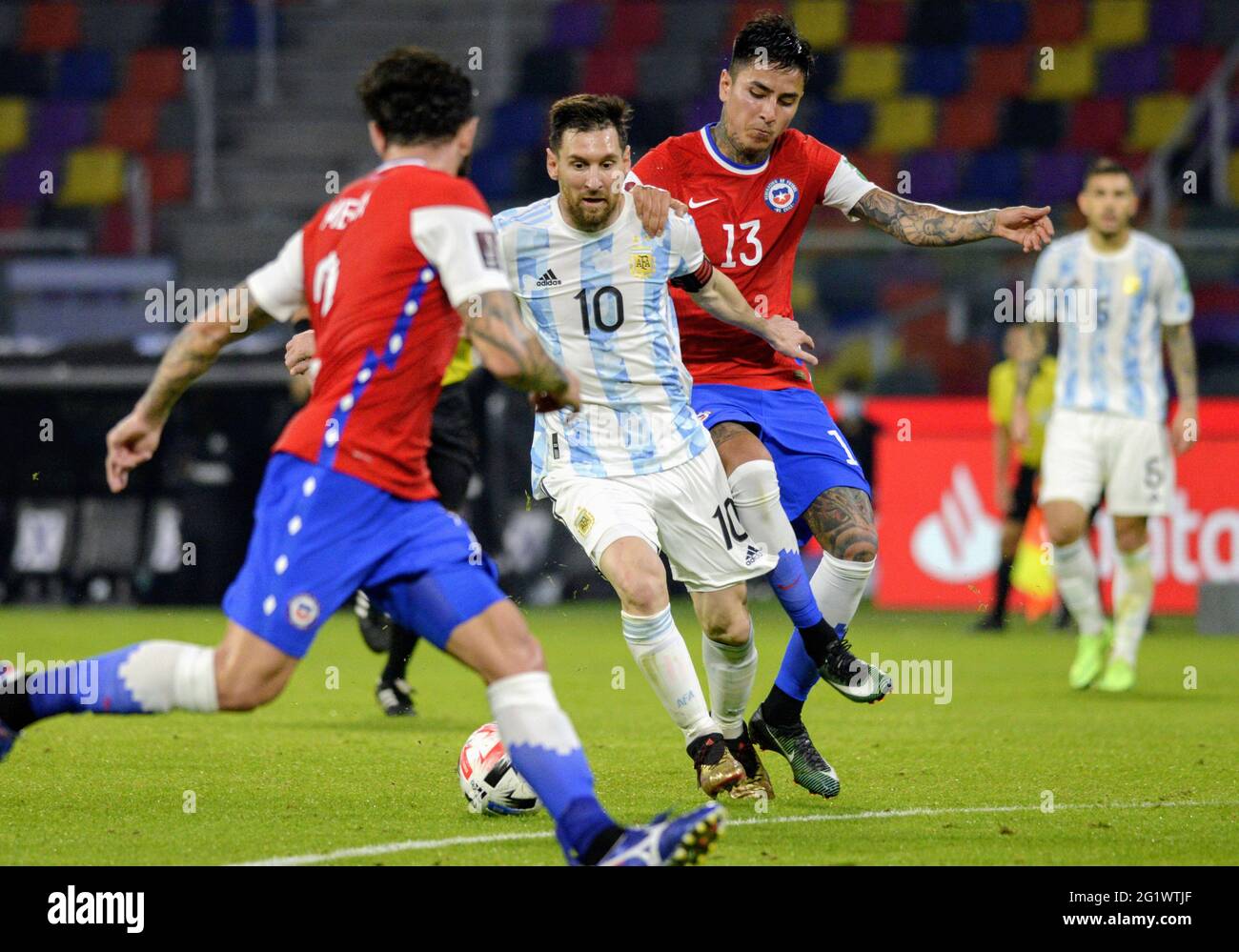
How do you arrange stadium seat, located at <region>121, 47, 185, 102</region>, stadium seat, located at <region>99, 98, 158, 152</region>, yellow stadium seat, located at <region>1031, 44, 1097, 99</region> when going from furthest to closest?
stadium seat, located at <region>121, 47, 185, 102</region>, stadium seat, located at <region>99, 98, 158, 152</region>, yellow stadium seat, located at <region>1031, 44, 1097, 99</region>

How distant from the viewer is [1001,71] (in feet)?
66.0

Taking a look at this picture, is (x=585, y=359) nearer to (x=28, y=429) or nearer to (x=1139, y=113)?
(x=28, y=429)

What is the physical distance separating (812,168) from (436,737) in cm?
283

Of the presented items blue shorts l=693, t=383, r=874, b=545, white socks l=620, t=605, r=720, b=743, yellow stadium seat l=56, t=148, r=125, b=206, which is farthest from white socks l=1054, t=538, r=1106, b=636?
yellow stadium seat l=56, t=148, r=125, b=206

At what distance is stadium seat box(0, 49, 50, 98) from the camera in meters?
21.3

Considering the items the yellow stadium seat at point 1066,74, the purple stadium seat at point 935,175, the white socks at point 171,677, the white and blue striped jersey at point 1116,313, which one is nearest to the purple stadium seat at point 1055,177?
the purple stadium seat at point 935,175

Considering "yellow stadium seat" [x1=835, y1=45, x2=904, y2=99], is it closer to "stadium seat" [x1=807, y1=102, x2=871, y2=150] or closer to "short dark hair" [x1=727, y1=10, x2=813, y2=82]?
"stadium seat" [x1=807, y1=102, x2=871, y2=150]

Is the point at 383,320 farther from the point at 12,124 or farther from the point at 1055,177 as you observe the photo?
the point at 12,124

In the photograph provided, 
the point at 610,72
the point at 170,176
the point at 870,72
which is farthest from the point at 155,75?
the point at 870,72

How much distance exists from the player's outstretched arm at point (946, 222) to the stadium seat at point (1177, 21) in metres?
14.6

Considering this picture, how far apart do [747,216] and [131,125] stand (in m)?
15.5

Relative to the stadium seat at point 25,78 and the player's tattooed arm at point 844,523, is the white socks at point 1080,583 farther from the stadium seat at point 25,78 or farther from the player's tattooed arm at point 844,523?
the stadium seat at point 25,78

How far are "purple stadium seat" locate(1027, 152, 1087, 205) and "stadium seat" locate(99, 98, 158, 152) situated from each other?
921 cm

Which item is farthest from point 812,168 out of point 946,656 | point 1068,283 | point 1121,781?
point 946,656
